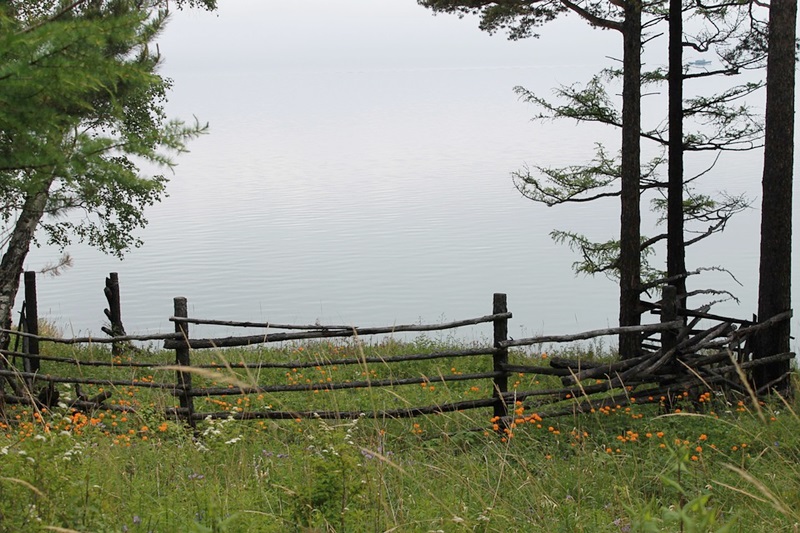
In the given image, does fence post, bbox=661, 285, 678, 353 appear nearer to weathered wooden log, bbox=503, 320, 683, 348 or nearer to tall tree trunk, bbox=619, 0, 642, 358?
weathered wooden log, bbox=503, 320, 683, 348

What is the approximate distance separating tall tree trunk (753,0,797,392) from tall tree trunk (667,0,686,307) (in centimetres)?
239

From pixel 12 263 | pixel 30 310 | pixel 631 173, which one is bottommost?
pixel 30 310

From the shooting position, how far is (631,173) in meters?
11.4

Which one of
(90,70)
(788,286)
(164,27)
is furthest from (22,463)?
(788,286)

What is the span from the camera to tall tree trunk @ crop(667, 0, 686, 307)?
12.0m

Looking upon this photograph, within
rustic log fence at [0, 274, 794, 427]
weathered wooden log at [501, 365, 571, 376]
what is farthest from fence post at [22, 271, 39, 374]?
weathered wooden log at [501, 365, 571, 376]

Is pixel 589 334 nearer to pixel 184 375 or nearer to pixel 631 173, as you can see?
pixel 184 375

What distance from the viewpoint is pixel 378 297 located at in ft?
68.2

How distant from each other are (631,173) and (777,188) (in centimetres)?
249

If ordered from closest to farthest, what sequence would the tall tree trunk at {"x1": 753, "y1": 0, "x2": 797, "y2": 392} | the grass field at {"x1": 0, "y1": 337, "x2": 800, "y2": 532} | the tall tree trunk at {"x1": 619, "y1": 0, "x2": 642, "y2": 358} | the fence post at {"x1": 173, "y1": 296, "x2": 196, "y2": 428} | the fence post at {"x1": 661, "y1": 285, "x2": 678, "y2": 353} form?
the grass field at {"x1": 0, "y1": 337, "x2": 800, "y2": 532} → the fence post at {"x1": 173, "y1": 296, "x2": 196, "y2": 428} → the fence post at {"x1": 661, "y1": 285, "x2": 678, "y2": 353} → the tall tree trunk at {"x1": 753, "y1": 0, "x2": 797, "y2": 392} → the tall tree trunk at {"x1": 619, "y1": 0, "x2": 642, "y2": 358}

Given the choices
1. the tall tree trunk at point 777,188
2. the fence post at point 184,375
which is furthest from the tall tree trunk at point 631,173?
the fence post at point 184,375

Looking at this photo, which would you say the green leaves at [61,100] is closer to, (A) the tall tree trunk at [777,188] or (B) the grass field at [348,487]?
(B) the grass field at [348,487]

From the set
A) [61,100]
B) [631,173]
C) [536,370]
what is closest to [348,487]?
[61,100]

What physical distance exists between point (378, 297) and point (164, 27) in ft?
41.2
